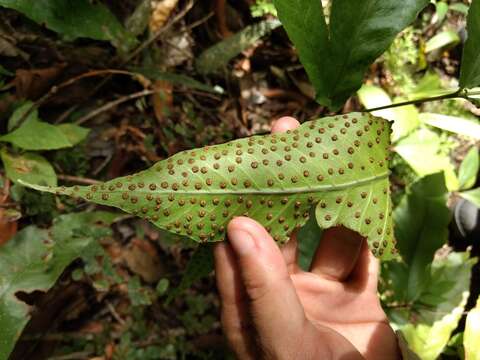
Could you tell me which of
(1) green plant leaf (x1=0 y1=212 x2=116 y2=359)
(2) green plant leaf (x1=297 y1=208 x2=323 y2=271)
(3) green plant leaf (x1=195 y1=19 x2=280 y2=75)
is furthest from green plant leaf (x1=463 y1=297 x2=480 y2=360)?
(3) green plant leaf (x1=195 y1=19 x2=280 y2=75)

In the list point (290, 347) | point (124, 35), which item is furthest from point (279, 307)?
point (124, 35)

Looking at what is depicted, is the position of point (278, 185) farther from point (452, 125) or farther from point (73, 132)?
point (73, 132)

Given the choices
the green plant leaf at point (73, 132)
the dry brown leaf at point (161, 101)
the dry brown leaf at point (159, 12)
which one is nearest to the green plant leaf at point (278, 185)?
the green plant leaf at point (73, 132)

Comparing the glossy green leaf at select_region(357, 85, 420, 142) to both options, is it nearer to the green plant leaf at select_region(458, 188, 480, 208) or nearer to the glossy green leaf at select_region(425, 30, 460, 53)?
the green plant leaf at select_region(458, 188, 480, 208)

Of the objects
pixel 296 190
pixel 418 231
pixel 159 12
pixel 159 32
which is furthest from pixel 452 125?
pixel 159 12

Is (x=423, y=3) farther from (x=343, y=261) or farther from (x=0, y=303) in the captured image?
(x=0, y=303)

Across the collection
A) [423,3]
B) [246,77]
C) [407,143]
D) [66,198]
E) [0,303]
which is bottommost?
[0,303]
